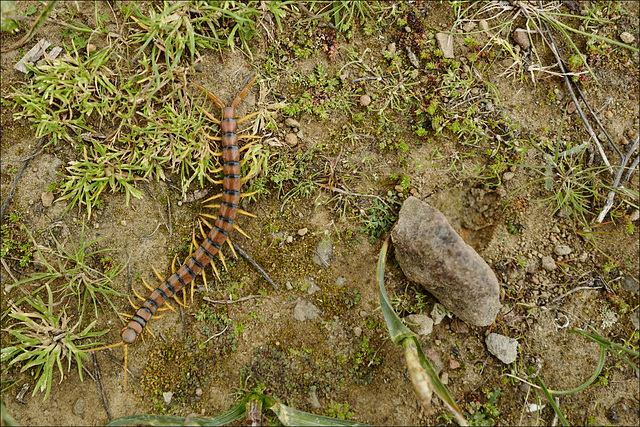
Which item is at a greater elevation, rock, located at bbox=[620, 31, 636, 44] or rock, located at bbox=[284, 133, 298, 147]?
rock, located at bbox=[620, 31, 636, 44]

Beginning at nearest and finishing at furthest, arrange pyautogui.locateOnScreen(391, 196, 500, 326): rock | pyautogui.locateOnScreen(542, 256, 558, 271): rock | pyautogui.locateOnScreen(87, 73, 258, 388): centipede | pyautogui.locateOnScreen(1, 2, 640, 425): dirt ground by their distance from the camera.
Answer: pyautogui.locateOnScreen(391, 196, 500, 326): rock
pyautogui.locateOnScreen(87, 73, 258, 388): centipede
pyautogui.locateOnScreen(1, 2, 640, 425): dirt ground
pyautogui.locateOnScreen(542, 256, 558, 271): rock

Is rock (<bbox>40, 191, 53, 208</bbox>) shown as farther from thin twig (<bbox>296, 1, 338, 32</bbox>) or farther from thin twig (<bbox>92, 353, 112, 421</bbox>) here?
thin twig (<bbox>296, 1, 338, 32</bbox>)

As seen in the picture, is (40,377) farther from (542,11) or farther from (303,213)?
(542,11)

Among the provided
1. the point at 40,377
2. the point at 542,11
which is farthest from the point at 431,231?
the point at 40,377

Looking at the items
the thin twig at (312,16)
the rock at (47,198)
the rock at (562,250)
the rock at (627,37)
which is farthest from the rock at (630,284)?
the rock at (47,198)

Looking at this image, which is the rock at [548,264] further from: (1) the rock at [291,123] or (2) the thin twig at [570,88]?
(1) the rock at [291,123]

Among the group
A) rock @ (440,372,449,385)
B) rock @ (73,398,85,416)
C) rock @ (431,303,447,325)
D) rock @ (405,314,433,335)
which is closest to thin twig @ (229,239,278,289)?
rock @ (405,314,433,335)
